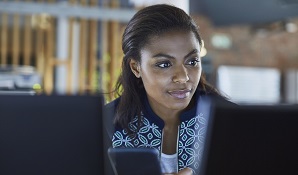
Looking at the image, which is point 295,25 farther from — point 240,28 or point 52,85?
point 52,85

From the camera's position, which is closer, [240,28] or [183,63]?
[183,63]

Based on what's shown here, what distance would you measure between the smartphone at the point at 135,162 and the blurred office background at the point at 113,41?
2246 millimetres

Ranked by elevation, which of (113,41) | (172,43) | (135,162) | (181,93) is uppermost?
(113,41)

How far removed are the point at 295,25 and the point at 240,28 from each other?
2.37ft

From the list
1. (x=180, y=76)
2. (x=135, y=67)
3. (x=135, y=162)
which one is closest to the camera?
(x=135, y=162)

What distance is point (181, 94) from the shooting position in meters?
1.05

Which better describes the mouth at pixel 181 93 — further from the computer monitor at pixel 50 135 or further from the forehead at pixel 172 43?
the computer monitor at pixel 50 135

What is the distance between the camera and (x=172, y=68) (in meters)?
1.04

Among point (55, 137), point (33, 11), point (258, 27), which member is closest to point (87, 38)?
point (33, 11)

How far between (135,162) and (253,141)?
13.1 inches

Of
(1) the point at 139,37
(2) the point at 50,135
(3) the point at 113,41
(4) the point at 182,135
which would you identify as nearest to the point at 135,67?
(1) the point at 139,37

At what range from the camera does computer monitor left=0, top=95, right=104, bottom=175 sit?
0.72 meters

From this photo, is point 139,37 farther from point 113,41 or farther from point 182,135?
point 113,41

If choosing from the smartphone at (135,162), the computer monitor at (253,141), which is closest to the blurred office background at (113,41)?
the smartphone at (135,162)
